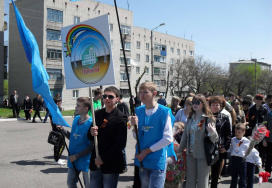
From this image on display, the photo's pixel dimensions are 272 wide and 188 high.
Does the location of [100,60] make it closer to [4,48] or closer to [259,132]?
[259,132]

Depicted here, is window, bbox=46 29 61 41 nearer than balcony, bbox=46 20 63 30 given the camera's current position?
No

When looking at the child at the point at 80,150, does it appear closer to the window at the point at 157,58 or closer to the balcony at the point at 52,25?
the balcony at the point at 52,25

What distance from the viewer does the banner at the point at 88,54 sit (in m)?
3.73

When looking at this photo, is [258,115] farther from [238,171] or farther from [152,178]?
[152,178]

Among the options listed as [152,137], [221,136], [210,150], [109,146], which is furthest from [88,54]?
[221,136]

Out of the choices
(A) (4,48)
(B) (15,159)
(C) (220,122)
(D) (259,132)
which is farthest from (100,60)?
(A) (4,48)

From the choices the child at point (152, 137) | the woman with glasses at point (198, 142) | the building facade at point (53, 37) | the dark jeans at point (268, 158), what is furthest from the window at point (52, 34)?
the child at point (152, 137)

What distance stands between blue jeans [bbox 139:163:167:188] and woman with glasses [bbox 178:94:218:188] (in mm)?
954

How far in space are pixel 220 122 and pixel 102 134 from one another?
2481mm

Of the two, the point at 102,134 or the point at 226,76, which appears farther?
the point at 226,76

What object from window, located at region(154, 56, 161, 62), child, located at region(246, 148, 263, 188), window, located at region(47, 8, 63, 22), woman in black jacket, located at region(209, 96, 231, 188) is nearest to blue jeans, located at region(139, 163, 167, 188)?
woman in black jacket, located at region(209, 96, 231, 188)

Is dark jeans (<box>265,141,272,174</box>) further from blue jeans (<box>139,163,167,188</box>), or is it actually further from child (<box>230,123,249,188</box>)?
blue jeans (<box>139,163,167,188</box>)

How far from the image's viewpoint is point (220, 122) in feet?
17.0

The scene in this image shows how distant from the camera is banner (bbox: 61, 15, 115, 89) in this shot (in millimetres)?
3734
